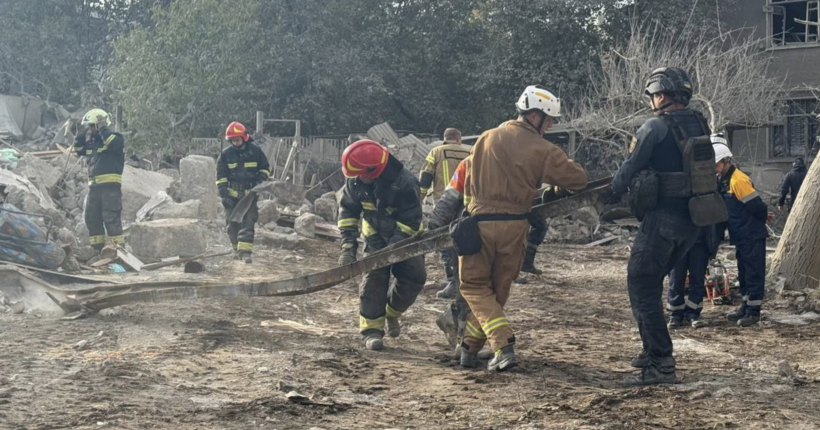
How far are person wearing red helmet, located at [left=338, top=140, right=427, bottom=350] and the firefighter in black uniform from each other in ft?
18.5

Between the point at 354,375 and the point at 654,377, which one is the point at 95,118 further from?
the point at 654,377

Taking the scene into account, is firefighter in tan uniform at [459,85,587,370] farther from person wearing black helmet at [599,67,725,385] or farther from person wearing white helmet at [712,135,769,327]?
person wearing white helmet at [712,135,769,327]

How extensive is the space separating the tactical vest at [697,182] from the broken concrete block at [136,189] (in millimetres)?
11646

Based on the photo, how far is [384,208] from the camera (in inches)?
279

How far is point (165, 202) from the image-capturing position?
15.4 m

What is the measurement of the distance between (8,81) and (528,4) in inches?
812

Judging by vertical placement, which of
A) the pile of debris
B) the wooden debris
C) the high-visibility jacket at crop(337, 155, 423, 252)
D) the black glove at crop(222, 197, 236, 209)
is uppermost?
the high-visibility jacket at crop(337, 155, 423, 252)

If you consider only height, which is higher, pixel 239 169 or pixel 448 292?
pixel 239 169

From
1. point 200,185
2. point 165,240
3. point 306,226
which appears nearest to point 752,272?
point 165,240

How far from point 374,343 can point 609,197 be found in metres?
2.16

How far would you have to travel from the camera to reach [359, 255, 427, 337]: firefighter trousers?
7.04 meters

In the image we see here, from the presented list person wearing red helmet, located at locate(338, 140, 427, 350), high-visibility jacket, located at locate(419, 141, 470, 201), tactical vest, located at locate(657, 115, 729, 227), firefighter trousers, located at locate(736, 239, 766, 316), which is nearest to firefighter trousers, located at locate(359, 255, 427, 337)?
person wearing red helmet, located at locate(338, 140, 427, 350)

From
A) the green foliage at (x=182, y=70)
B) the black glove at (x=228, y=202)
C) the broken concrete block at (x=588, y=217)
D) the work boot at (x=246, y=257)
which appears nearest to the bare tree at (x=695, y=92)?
the broken concrete block at (x=588, y=217)

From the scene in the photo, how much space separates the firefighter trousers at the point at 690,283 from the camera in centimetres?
827
